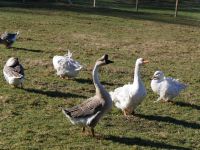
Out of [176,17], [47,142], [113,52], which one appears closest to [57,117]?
[47,142]

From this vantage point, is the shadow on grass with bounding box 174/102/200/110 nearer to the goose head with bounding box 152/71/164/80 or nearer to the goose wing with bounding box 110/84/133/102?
the goose head with bounding box 152/71/164/80

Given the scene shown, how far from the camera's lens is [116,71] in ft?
45.1

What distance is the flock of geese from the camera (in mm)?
7848

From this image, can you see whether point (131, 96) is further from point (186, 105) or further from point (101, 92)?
point (186, 105)

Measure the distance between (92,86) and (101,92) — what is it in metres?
3.87

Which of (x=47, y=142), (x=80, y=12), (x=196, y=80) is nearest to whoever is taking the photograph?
(x=47, y=142)

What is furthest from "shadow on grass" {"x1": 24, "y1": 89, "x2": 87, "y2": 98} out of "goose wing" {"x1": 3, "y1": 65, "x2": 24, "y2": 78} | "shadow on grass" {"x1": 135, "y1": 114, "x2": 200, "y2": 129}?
"shadow on grass" {"x1": 135, "y1": 114, "x2": 200, "y2": 129}

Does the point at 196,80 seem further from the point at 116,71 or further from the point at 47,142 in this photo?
the point at 47,142

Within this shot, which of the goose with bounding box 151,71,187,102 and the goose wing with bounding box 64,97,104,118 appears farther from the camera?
the goose with bounding box 151,71,187,102

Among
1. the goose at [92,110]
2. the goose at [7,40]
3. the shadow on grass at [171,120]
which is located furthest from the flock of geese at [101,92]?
the goose at [7,40]

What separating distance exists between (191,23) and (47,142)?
23.9 meters

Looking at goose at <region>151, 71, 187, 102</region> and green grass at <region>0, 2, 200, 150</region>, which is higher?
goose at <region>151, 71, 187, 102</region>

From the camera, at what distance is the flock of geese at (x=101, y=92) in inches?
309

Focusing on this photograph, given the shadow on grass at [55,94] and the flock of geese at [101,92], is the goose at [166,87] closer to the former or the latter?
the flock of geese at [101,92]
